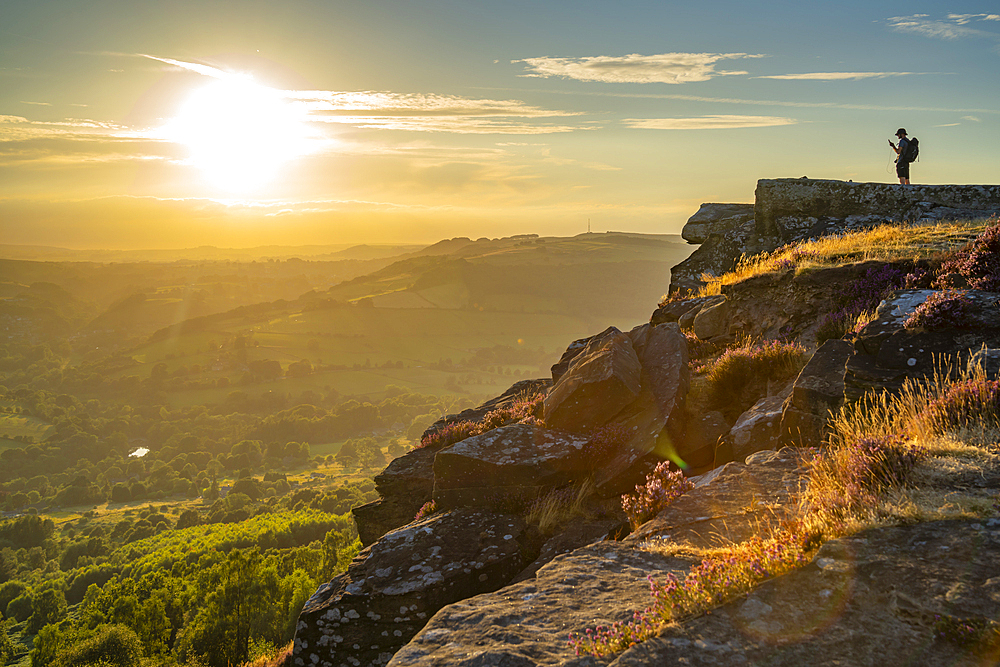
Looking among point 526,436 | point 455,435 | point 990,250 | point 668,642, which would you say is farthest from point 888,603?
point 455,435

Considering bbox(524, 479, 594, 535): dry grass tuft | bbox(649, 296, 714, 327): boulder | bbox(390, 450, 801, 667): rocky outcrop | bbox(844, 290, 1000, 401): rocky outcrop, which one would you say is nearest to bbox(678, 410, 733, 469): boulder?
bbox(524, 479, 594, 535): dry grass tuft

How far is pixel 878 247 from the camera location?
13203 millimetres

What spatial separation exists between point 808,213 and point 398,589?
19542mm

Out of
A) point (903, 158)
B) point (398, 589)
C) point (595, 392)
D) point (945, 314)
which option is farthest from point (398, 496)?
point (903, 158)

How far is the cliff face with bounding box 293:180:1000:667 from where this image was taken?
3.84 m

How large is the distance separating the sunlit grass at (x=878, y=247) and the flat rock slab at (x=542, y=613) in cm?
1038

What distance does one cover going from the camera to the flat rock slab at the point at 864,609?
3.55 m

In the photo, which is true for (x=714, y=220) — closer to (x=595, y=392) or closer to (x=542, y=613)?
(x=595, y=392)

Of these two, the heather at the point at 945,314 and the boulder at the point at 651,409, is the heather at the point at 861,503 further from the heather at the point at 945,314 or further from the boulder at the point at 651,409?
the boulder at the point at 651,409

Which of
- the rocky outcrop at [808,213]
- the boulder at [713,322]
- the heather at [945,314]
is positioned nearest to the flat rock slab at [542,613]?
the heather at [945,314]

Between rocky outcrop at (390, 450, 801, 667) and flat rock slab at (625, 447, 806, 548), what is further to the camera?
flat rock slab at (625, 447, 806, 548)

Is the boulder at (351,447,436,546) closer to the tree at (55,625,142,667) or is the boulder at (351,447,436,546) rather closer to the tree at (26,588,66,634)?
the tree at (55,625,142,667)

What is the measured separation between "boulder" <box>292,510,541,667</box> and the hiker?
2017 cm

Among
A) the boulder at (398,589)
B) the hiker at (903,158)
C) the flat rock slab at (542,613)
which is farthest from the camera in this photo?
the hiker at (903,158)
